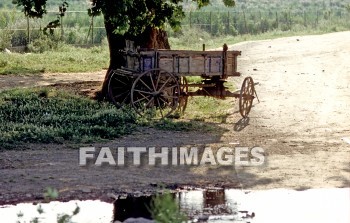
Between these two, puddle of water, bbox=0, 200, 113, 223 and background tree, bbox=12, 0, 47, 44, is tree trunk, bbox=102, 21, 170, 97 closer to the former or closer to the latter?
background tree, bbox=12, 0, 47, 44

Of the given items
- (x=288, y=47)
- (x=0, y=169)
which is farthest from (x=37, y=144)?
(x=288, y=47)

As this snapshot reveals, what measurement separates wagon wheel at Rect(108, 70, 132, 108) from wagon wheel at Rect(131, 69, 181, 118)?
109 centimetres

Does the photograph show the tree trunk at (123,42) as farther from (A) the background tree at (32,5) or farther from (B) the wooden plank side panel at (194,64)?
(B) the wooden plank side panel at (194,64)

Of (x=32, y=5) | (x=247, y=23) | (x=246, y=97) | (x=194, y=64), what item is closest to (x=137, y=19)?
(x=194, y=64)

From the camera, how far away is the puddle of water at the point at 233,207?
11.3 m

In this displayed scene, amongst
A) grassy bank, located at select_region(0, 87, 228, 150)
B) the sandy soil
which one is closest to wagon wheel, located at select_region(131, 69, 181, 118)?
grassy bank, located at select_region(0, 87, 228, 150)

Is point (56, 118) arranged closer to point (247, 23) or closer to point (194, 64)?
point (194, 64)

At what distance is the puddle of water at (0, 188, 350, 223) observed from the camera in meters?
11.3

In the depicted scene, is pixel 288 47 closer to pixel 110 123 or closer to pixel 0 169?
pixel 110 123

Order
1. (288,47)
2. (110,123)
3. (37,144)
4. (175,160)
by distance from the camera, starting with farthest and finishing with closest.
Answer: (288,47) → (110,123) → (37,144) → (175,160)

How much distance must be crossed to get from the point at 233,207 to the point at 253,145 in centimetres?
437

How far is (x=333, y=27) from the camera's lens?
44000 mm

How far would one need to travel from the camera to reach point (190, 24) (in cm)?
4294

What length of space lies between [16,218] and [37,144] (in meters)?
4.63
